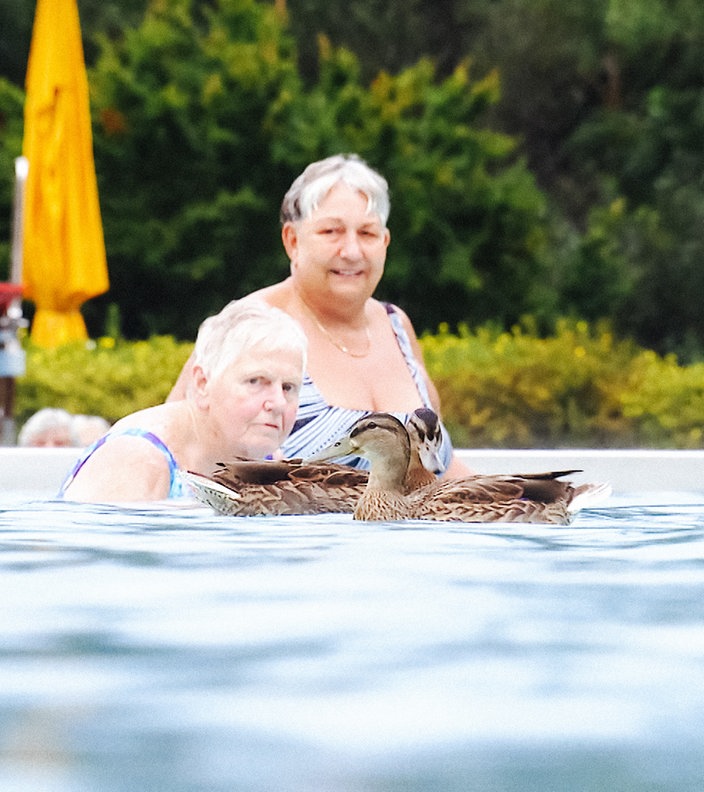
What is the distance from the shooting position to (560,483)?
4.36m

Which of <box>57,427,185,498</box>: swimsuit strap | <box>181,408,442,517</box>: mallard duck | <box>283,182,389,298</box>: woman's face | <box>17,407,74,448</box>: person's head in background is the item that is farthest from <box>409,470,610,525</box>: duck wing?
<box>17,407,74,448</box>: person's head in background

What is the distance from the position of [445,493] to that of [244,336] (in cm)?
72

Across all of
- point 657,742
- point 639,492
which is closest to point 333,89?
point 639,492

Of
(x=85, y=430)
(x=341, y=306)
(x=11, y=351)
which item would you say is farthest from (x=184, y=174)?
(x=341, y=306)

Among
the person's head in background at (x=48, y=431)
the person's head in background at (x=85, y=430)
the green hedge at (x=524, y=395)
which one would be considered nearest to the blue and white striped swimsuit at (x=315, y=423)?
the person's head in background at (x=48, y=431)

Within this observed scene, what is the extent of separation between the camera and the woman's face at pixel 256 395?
4.19m

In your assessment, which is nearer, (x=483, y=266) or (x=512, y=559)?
(x=512, y=559)

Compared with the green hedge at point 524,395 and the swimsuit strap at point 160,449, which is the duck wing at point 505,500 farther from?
the green hedge at point 524,395

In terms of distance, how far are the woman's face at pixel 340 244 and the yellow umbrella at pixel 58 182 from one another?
7.69 meters

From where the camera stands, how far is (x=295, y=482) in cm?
436

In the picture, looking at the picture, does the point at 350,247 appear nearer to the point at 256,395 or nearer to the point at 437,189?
the point at 256,395

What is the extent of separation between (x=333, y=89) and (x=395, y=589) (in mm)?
16022

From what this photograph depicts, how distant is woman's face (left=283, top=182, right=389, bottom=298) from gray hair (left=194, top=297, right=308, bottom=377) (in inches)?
25.5

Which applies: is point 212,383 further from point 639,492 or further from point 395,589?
point 639,492
